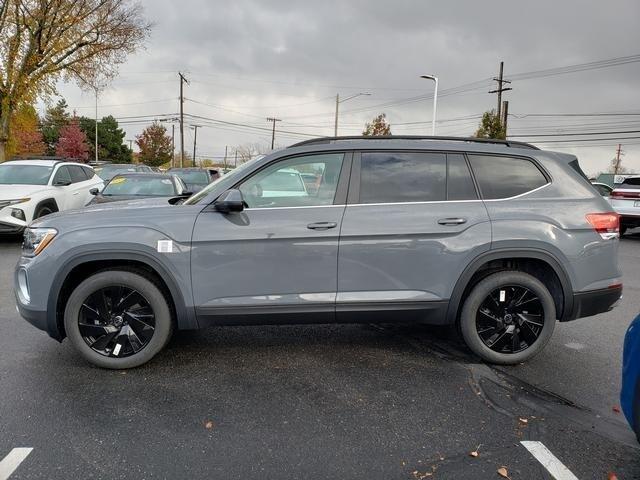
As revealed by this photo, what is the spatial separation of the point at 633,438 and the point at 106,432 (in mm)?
3305

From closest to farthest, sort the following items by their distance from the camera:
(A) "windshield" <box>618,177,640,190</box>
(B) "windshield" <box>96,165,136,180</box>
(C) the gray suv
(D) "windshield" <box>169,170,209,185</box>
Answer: (C) the gray suv, (A) "windshield" <box>618,177,640,190</box>, (D) "windshield" <box>169,170,209,185</box>, (B) "windshield" <box>96,165,136,180</box>

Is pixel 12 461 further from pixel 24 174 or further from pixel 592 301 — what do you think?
pixel 24 174

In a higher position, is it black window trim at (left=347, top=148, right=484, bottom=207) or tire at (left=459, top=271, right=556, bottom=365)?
black window trim at (left=347, top=148, right=484, bottom=207)

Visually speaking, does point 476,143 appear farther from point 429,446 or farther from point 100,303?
point 100,303

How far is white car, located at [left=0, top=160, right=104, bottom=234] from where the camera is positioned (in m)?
9.24

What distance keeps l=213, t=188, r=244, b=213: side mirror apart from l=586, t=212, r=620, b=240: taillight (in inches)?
112

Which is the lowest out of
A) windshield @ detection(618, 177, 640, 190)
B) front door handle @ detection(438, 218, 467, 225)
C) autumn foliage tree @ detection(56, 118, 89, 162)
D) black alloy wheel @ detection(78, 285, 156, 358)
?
black alloy wheel @ detection(78, 285, 156, 358)

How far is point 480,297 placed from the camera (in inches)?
160

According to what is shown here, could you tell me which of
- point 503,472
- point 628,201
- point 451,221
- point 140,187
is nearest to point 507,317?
point 451,221

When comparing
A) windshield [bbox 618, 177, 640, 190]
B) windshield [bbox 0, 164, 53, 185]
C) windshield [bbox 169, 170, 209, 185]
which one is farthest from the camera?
windshield [bbox 169, 170, 209, 185]

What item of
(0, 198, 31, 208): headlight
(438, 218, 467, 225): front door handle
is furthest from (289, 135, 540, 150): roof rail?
(0, 198, 31, 208): headlight

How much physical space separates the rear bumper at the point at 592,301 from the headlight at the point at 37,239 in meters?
4.22

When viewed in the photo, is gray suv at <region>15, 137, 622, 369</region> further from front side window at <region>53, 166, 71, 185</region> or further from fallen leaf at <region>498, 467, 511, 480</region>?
front side window at <region>53, 166, 71, 185</region>

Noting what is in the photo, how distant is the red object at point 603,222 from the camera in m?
4.04
